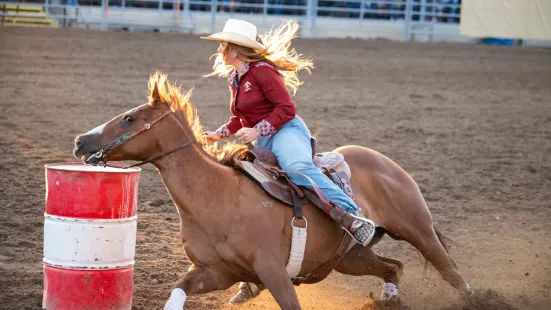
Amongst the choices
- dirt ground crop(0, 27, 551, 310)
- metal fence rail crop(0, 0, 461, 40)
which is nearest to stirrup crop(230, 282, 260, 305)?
dirt ground crop(0, 27, 551, 310)

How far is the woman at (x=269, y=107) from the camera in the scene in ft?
16.8

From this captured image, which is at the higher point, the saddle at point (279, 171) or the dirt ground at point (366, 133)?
the saddle at point (279, 171)

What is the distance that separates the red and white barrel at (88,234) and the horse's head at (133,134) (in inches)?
6.8

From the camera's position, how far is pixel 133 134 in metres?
4.73

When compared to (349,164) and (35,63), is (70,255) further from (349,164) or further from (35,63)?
(35,63)

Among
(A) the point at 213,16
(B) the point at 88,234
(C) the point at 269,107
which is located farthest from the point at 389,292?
(A) the point at 213,16

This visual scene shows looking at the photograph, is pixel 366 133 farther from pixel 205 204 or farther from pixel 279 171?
pixel 205 204

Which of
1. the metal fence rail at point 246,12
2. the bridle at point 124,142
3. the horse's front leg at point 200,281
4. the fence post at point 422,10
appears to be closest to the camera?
the bridle at point 124,142

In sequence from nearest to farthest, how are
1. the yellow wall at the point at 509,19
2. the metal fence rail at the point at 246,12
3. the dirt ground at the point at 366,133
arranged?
the dirt ground at the point at 366,133 < the yellow wall at the point at 509,19 < the metal fence rail at the point at 246,12

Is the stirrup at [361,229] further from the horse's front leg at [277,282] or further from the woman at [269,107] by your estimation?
the horse's front leg at [277,282]

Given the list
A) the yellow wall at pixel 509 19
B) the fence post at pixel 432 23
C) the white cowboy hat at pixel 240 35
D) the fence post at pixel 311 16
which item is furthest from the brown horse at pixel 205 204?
the fence post at pixel 432 23

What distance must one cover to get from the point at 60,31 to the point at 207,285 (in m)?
14.9

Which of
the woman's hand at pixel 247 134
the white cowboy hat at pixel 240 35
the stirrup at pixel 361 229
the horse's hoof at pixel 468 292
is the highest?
the white cowboy hat at pixel 240 35

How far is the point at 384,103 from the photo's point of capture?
14.5m
